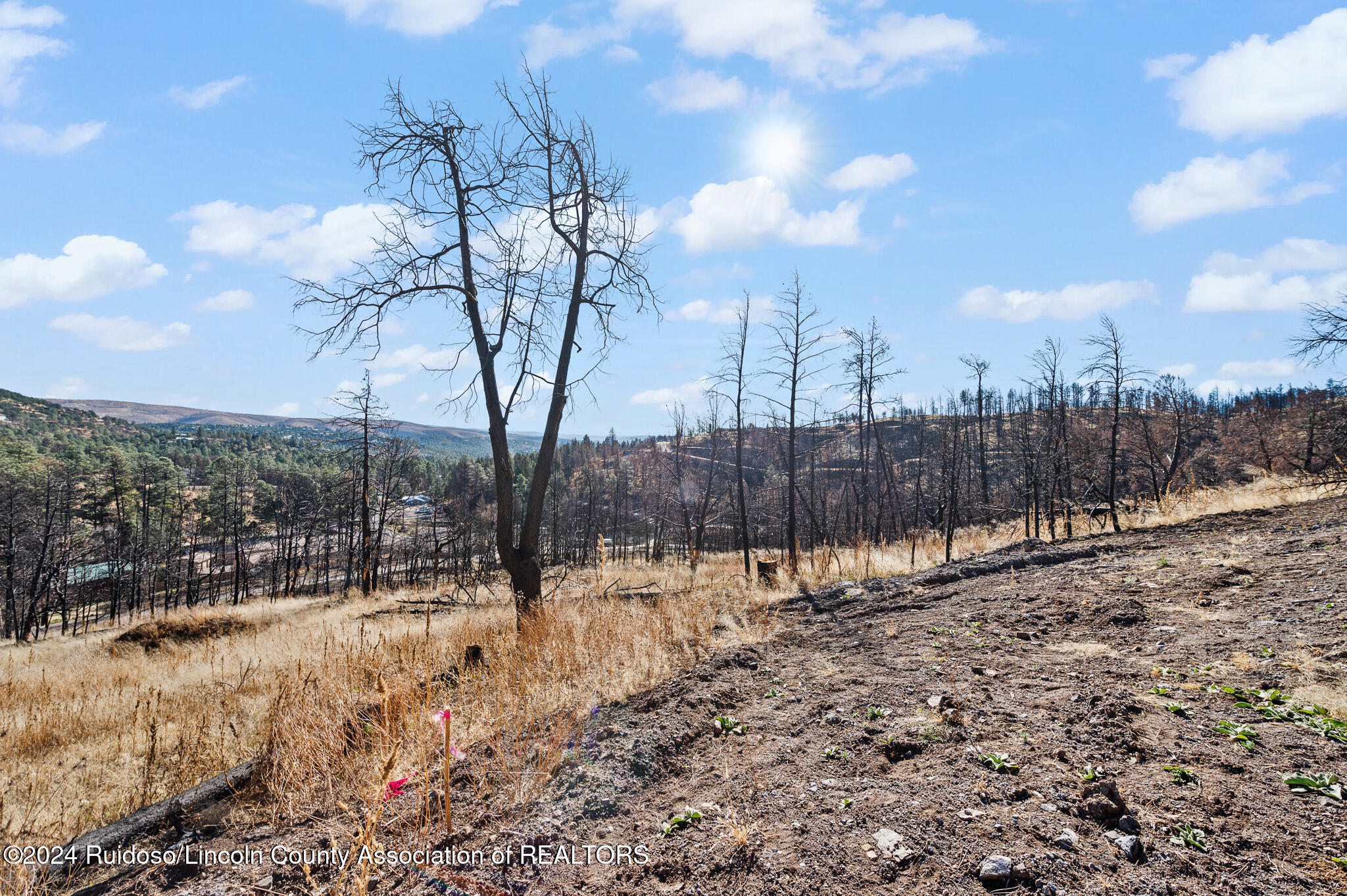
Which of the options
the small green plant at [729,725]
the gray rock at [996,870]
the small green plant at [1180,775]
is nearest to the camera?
the gray rock at [996,870]

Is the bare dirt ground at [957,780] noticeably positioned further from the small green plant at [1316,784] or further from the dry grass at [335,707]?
the dry grass at [335,707]

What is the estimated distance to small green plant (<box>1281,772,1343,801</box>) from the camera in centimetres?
248

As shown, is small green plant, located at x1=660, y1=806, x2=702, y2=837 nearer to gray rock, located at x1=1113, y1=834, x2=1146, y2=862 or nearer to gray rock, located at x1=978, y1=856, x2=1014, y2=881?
gray rock, located at x1=978, y1=856, x2=1014, y2=881

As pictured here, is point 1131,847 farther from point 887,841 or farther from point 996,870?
point 887,841

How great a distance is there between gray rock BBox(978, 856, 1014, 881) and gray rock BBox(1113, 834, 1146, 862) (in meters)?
0.49

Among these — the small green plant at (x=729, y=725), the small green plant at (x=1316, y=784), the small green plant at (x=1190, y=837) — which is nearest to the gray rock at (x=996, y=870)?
the small green plant at (x=1190, y=837)

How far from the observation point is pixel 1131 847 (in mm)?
2232

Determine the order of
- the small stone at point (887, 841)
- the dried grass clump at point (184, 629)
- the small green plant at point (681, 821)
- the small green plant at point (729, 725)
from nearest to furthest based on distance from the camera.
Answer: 1. the small stone at point (887, 841)
2. the small green plant at point (681, 821)
3. the small green plant at point (729, 725)
4. the dried grass clump at point (184, 629)

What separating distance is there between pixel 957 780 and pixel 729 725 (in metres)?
1.79

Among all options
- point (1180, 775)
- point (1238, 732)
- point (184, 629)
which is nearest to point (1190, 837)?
point (1180, 775)

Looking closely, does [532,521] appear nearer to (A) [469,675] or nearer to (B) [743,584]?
(A) [469,675]

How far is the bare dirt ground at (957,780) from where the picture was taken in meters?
2.29

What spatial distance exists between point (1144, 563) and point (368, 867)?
1032 cm

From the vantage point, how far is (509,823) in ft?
10.3
